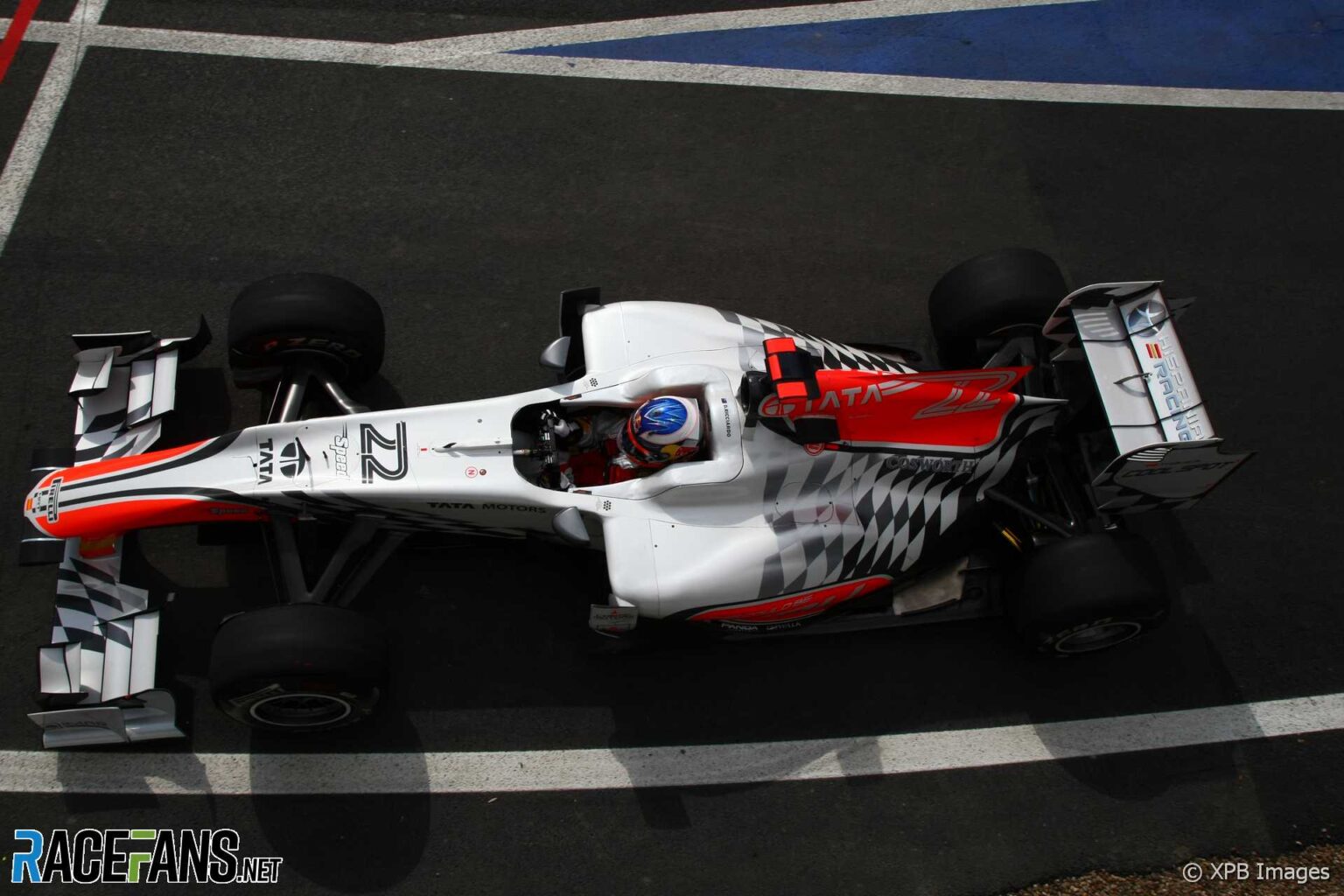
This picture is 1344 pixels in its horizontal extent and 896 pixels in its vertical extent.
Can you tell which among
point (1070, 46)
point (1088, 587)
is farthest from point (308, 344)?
point (1070, 46)

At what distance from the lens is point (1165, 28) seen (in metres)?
8.01

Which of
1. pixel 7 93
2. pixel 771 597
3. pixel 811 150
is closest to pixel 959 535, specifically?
pixel 771 597

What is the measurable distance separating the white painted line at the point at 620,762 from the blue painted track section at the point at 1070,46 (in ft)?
15.9

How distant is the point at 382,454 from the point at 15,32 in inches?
190

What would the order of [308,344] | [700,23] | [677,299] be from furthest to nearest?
[700,23] → [677,299] → [308,344]

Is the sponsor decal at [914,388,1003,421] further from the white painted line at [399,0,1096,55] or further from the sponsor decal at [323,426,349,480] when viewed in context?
the white painted line at [399,0,1096,55]

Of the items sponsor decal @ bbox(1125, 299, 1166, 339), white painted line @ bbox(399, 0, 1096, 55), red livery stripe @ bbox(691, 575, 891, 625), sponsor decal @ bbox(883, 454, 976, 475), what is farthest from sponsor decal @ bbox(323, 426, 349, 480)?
sponsor decal @ bbox(1125, 299, 1166, 339)

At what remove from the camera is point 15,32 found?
7.07 meters

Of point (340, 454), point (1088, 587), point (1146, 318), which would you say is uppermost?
point (340, 454)

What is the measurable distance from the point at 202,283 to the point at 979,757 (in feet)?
17.9

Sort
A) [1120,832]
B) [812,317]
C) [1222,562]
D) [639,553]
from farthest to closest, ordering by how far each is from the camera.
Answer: [812,317] → [1222,562] → [1120,832] → [639,553]

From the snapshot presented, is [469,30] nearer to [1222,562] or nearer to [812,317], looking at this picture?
[812,317]

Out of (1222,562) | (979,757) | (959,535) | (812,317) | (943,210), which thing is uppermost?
(943,210)
